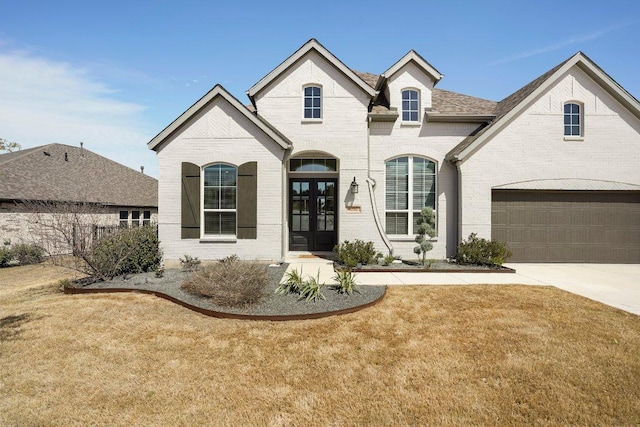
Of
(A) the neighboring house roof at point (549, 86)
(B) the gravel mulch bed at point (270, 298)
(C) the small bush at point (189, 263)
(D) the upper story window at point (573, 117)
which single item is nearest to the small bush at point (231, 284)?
(B) the gravel mulch bed at point (270, 298)

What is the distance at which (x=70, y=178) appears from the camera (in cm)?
2066

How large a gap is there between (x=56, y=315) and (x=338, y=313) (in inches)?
236

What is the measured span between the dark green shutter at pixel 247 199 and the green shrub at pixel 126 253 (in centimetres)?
299

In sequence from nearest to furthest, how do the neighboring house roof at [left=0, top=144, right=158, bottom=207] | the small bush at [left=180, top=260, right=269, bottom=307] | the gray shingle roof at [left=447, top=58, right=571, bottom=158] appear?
1. the small bush at [left=180, top=260, right=269, bottom=307]
2. the gray shingle roof at [left=447, top=58, right=571, bottom=158]
3. the neighboring house roof at [left=0, top=144, right=158, bottom=207]

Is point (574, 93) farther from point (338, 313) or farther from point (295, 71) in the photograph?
point (338, 313)

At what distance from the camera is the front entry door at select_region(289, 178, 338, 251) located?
13.2 metres

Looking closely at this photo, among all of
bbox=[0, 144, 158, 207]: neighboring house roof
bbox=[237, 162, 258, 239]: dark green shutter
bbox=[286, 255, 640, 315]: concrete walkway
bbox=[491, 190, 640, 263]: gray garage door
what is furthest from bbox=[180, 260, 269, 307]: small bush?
bbox=[0, 144, 158, 207]: neighboring house roof

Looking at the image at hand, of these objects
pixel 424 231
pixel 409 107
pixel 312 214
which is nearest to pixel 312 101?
pixel 409 107


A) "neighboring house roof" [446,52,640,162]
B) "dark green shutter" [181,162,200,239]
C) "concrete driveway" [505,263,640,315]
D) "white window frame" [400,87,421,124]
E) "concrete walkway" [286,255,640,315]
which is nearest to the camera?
"concrete driveway" [505,263,640,315]

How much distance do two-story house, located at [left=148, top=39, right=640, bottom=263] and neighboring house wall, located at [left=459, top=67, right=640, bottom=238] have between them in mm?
39

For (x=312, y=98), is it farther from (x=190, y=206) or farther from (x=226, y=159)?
(x=190, y=206)

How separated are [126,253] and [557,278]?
13399 mm

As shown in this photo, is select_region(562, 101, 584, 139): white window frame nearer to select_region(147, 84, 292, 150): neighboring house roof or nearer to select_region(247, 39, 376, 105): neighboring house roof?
select_region(247, 39, 376, 105): neighboring house roof

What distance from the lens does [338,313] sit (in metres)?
6.16
